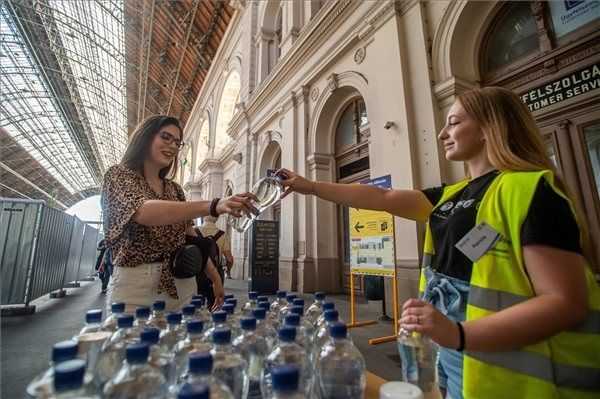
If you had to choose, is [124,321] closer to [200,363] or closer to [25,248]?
[200,363]

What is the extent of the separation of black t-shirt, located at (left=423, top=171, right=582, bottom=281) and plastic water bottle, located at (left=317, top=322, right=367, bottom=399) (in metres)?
0.39

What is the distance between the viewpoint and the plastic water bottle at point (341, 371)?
2.41 feet

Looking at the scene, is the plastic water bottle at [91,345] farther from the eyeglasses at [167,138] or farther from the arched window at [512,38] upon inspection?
the arched window at [512,38]

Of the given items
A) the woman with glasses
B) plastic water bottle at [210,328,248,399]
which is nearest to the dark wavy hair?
the woman with glasses

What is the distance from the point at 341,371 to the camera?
2.59 feet

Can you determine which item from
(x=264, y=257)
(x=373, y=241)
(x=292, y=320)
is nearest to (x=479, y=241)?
(x=292, y=320)

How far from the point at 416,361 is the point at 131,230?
4.14ft

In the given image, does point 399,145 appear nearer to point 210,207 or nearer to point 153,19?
point 210,207

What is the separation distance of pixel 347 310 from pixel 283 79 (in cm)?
575

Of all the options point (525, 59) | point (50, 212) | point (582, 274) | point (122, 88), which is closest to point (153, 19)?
point (122, 88)

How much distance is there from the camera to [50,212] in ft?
15.8

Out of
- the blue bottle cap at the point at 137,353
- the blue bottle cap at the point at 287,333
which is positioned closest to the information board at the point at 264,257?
the blue bottle cap at the point at 287,333

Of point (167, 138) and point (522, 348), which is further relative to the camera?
point (167, 138)

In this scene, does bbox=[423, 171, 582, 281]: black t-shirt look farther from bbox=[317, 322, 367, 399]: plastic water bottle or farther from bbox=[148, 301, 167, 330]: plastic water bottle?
bbox=[148, 301, 167, 330]: plastic water bottle
